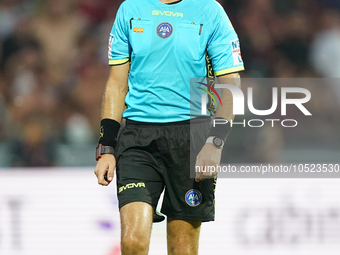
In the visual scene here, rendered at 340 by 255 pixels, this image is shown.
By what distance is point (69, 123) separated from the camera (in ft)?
21.3

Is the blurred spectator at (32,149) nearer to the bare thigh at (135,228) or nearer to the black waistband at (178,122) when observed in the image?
the black waistband at (178,122)

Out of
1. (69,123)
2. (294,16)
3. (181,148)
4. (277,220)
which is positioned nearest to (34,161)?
(69,123)

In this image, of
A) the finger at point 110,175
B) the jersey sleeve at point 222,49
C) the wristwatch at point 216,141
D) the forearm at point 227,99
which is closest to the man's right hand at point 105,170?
the finger at point 110,175

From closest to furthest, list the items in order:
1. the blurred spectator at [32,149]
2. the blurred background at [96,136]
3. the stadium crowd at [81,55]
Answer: the blurred background at [96,136], the blurred spectator at [32,149], the stadium crowd at [81,55]

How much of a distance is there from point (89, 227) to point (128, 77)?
6.99 feet

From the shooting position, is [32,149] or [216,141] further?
[32,149]

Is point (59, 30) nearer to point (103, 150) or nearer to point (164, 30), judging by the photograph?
point (164, 30)

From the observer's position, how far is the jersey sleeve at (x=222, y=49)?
132 inches

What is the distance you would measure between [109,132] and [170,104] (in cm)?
42

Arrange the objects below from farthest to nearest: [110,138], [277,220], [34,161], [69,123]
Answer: [69,123], [34,161], [277,220], [110,138]

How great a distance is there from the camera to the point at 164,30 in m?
3.30

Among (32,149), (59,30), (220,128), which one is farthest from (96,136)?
(220,128)

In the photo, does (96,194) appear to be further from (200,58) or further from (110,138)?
(200,58)

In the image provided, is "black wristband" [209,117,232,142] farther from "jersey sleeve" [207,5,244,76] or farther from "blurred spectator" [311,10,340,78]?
"blurred spectator" [311,10,340,78]
